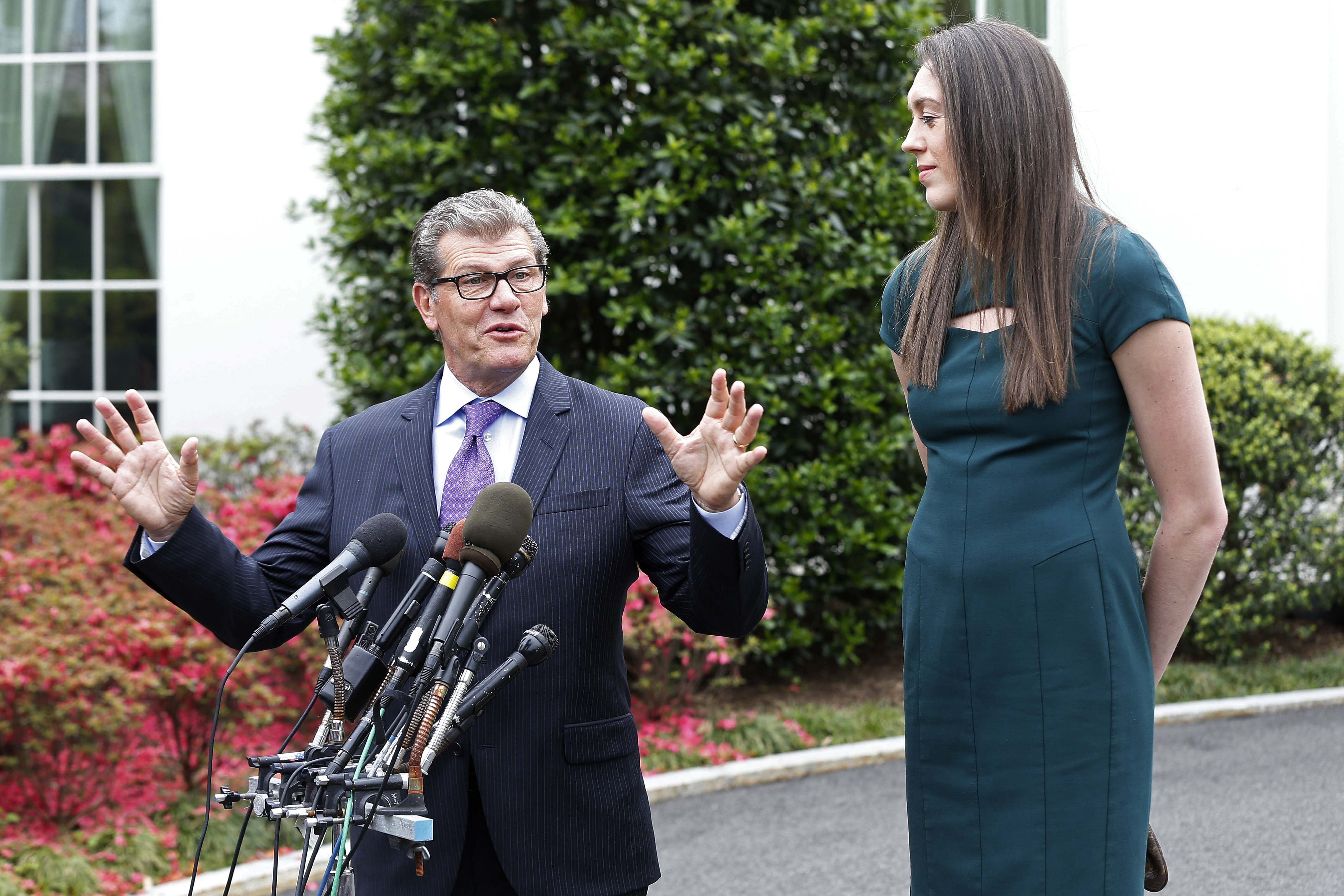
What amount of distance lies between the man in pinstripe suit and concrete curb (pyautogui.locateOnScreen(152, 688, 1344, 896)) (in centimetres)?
289

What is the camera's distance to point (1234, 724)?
6953 mm

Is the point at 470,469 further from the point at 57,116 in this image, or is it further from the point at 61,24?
the point at 61,24

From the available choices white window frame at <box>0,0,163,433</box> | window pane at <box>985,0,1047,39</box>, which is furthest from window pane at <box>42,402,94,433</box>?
window pane at <box>985,0,1047,39</box>

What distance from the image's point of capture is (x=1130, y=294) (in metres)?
2.25

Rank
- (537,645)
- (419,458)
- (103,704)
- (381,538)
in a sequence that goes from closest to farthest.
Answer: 1. (537,645)
2. (381,538)
3. (419,458)
4. (103,704)

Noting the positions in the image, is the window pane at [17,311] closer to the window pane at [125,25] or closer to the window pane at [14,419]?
the window pane at [14,419]

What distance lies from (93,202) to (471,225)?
8.78 meters

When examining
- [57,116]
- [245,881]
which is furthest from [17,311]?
[245,881]

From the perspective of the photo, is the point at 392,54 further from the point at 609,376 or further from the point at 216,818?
the point at 216,818

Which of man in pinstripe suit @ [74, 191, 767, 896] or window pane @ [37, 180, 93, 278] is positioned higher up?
window pane @ [37, 180, 93, 278]

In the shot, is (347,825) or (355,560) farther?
(355,560)

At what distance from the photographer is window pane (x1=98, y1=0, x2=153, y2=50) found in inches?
398

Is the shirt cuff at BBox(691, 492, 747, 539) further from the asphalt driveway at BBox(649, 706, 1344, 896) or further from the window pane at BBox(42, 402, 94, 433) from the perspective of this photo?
the window pane at BBox(42, 402, 94, 433)

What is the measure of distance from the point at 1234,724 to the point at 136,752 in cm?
571
